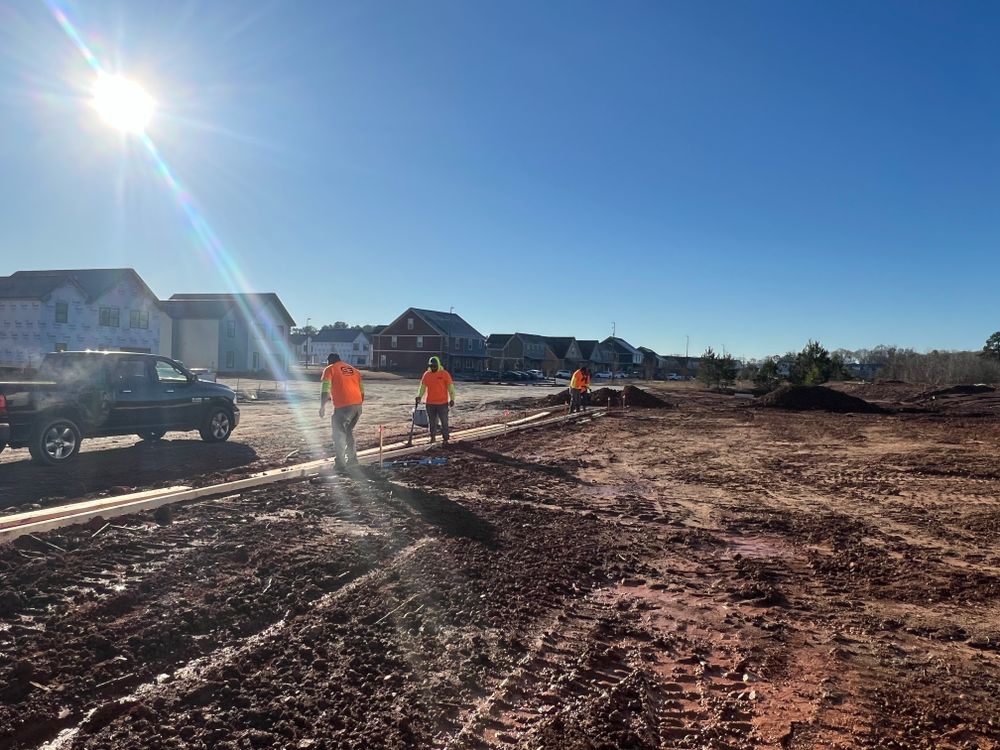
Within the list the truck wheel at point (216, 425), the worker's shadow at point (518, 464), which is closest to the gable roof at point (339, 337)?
the truck wheel at point (216, 425)

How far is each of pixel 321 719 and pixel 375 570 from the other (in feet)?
7.63

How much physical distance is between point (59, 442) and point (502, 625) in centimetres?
938

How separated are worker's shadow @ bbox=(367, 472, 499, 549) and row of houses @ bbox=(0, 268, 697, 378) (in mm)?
11729

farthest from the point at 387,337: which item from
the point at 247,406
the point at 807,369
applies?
the point at 247,406

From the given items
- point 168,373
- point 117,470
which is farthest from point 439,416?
point 117,470

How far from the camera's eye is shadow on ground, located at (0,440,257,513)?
8430 mm

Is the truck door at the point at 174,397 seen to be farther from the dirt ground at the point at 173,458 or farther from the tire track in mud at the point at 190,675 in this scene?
the tire track in mud at the point at 190,675

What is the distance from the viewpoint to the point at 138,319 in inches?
1903

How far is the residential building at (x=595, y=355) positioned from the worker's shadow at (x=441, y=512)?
A: 106 m

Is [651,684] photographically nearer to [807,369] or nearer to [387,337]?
[807,369]

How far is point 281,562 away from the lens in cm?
566

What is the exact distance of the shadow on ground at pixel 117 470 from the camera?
8.43m

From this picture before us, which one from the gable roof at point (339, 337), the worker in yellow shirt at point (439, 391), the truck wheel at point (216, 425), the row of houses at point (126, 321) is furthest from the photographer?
the gable roof at point (339, 337)

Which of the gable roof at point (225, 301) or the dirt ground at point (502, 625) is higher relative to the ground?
the gable roof at point (225, 301)
